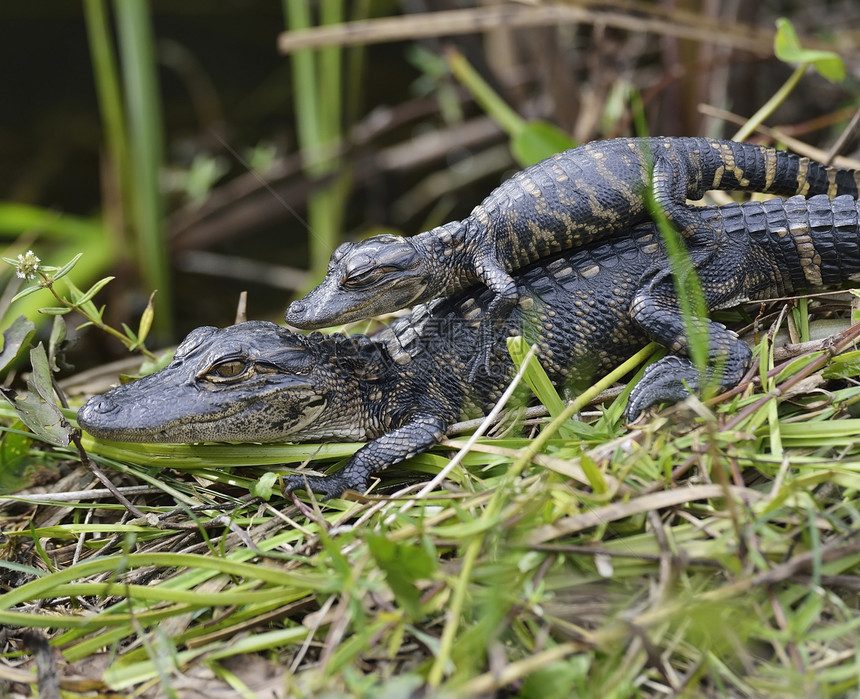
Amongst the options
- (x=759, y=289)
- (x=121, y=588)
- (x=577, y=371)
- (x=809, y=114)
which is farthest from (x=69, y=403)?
(x=809, y=114)

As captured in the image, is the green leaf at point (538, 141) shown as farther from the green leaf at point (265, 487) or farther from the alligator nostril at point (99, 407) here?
the alligator nostril at point (99, 407)

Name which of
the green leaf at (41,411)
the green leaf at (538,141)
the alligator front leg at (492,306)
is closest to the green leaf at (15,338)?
the green leaf at (41,411)

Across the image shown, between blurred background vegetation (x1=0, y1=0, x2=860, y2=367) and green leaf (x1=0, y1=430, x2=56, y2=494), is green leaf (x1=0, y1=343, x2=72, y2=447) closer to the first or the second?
green leaf (x1=0, y1=430, x2=56, y2=494)

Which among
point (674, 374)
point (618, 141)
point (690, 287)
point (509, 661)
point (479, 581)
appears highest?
point (618, 141)

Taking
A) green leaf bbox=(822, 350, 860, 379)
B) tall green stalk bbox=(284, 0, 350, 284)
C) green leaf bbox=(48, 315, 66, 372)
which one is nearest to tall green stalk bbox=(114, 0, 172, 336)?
tall green stalk bbox=(284, 0, 350, 284)

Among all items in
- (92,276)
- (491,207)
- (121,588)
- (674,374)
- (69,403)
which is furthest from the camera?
(92,276)

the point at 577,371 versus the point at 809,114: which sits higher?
the point at 809,114

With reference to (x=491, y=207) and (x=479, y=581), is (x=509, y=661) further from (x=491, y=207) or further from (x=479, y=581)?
(x=491, y=207)
